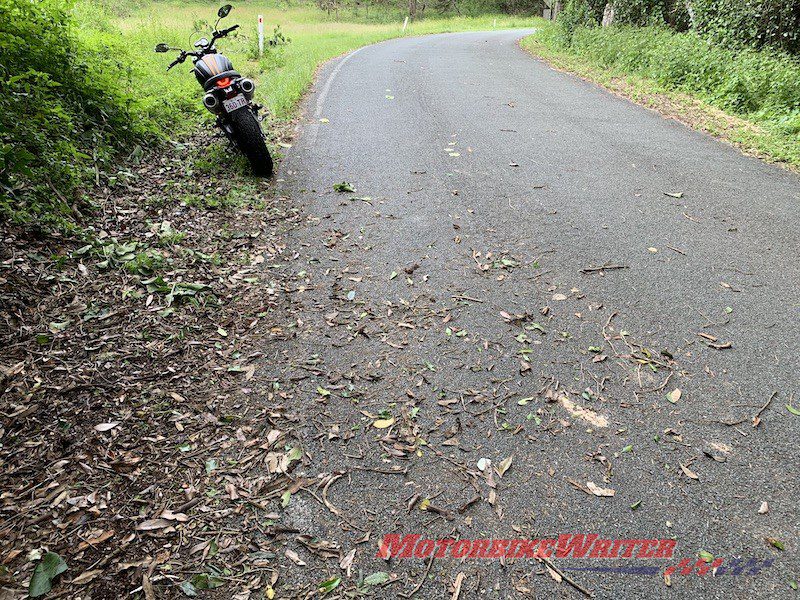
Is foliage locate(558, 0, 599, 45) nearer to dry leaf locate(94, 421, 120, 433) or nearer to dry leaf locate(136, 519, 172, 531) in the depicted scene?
dry leaf locate(94, 421, 120, 433)

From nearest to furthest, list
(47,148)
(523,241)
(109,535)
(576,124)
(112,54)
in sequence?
(109,535), (47,148), (523,241), (112,54), (576,124)

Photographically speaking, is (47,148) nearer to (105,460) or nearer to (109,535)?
(105,460)

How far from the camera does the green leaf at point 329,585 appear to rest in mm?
2252

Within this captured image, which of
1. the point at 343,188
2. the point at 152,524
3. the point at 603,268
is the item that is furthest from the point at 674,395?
the point at 343,188

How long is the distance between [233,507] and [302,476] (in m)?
0.38

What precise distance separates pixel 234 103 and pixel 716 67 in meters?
9.46

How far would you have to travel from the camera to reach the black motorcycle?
581 cm

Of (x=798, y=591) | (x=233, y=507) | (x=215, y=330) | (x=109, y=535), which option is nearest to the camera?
(x=798, y=591)

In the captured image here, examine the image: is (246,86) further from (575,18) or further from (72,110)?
(575,18)

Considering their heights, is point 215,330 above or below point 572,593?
above

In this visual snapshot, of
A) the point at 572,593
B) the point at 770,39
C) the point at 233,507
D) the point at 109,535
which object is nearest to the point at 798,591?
the point at 572,593

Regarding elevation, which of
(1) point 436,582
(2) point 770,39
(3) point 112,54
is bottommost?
(1) point 436,582

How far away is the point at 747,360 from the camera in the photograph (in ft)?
11.7

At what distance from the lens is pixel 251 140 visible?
20.1 ft
